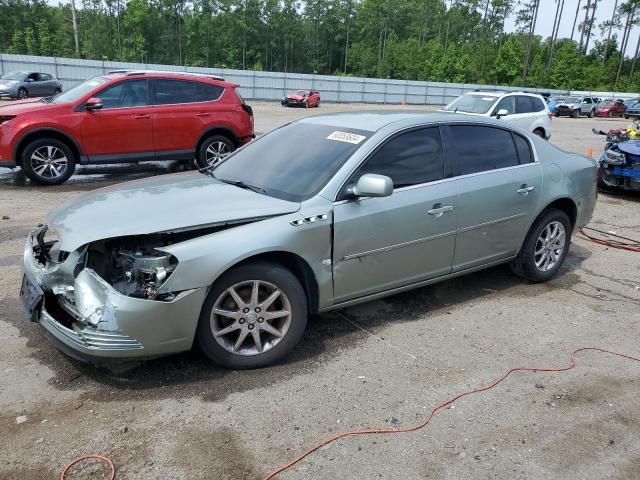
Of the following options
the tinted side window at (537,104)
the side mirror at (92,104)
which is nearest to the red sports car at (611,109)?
the tinted side window at (537,104)

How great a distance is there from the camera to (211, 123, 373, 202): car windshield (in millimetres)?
3975

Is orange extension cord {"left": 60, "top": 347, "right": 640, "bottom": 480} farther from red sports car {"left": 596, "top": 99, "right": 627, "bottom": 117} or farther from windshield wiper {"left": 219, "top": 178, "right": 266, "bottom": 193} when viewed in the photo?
red sports car {"left": 596, "top": 99, "right": 627, "bottom": 117}

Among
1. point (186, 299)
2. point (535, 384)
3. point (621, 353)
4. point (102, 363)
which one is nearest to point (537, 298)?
Answer: point (621, 353)

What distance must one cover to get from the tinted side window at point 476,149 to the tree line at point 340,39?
68.3 meters

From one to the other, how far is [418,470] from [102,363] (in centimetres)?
210

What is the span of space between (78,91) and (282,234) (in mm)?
7171

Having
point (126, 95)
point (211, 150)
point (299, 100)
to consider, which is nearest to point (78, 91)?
point (126, 95)

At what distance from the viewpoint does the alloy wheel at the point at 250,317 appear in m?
3.46

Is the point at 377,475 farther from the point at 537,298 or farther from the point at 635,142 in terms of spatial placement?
the point at 635,142

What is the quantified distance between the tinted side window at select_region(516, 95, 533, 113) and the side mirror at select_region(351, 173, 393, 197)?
1263 centimetres

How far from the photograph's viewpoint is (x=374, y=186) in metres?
3.70

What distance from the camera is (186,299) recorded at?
10.7 feet

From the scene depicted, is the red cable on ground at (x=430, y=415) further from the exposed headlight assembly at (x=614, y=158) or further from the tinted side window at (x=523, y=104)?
the tinted side window at (x=523, y=104)

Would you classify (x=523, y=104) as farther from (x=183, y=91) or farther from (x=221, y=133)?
(x=183, y=91)
